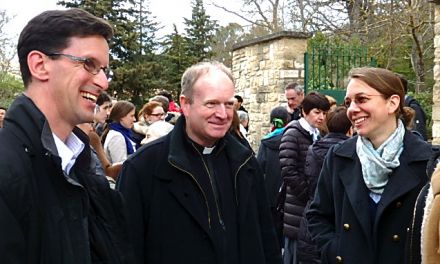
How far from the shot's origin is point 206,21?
2756cm

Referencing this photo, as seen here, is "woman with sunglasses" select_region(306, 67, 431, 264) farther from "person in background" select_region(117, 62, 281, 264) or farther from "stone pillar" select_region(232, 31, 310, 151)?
"stone pillar" select_region(232, 31, 310, 151)

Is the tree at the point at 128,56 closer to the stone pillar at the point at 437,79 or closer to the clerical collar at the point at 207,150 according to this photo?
the stone pillar at the point at 437,79

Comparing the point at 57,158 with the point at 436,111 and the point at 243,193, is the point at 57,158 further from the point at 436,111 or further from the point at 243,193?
the point at 436,111

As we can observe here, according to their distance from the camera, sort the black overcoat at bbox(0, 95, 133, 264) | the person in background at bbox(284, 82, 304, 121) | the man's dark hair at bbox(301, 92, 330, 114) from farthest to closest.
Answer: the person in background at bbox(284, 82, 304, 121)
the man's dark hair at bbox(301, 92, 330, 114)
the black overcoat at bbox(0, 95, 133, 264)

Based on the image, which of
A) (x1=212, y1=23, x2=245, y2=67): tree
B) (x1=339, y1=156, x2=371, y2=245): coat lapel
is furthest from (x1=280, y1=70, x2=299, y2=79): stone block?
(x1=212, y1=23, x2=245, y2=67): tree

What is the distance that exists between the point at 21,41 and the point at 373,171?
6.80 feet

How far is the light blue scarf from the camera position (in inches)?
118

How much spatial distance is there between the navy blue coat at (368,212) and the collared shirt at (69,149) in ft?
5.58

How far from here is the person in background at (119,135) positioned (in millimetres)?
5691

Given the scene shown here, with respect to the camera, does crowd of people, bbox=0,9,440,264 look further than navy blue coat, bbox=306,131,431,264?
No

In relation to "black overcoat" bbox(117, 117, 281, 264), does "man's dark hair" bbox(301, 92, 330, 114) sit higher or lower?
higher

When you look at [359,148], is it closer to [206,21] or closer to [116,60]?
[116,60]

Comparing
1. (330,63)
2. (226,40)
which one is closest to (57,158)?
(330,63)

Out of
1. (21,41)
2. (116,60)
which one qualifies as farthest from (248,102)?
(116,60)
